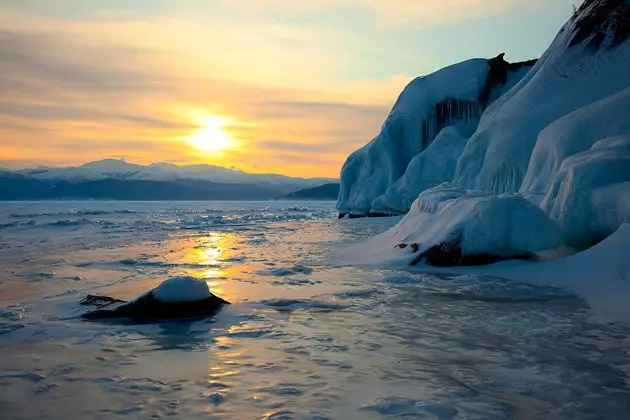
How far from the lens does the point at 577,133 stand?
1241 cm

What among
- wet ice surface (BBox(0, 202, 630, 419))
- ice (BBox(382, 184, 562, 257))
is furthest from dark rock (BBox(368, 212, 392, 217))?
wet ice surface (BBox(0, 202, 630, 419))

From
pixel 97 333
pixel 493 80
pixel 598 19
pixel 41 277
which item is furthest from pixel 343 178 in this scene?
pixel 97 333

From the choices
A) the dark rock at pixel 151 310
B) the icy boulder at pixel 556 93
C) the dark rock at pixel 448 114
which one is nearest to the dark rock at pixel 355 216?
the dark rock at pixel 448 114

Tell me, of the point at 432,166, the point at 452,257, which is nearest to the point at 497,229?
the point at 452,257

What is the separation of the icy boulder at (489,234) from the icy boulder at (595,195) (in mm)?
384

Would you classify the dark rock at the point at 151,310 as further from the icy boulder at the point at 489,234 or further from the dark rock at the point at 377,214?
the dark rock at the point at 377,214

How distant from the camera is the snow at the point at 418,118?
3219 cm

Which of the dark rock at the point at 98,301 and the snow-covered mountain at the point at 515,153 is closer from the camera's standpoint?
the dark rock at the point at 98,301

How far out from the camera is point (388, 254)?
11461 millimetres

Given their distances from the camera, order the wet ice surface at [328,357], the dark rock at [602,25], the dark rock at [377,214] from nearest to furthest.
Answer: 1. the wet ice surface at [328,357]
2. the dark rock at [602,25]
3. the dark rock at [377,214]

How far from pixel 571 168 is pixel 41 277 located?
400 inches

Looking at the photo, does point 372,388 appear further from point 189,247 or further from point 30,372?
point 189,247

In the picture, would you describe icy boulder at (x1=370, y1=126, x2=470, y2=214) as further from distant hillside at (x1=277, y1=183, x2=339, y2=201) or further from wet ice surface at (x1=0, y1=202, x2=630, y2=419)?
distant hillside at (x1=277, y1=183, x2=339, y2=201)

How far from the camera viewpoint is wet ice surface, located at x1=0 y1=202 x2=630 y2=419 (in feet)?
10.3
